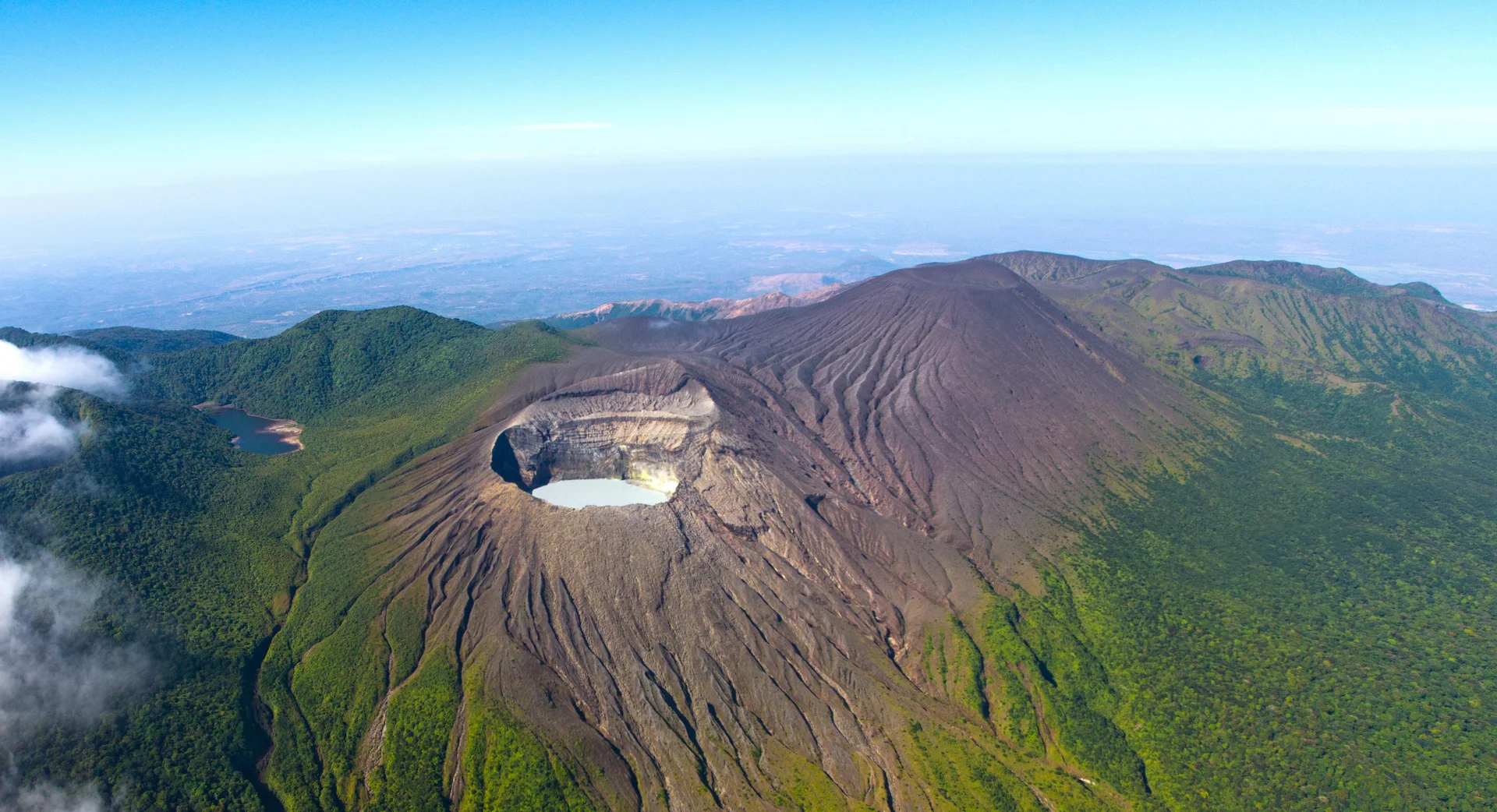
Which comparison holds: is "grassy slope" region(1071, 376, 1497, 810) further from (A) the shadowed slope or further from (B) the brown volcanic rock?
(A) the shadowed slope

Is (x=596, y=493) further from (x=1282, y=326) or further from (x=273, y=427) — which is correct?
(x=1282, y=326)

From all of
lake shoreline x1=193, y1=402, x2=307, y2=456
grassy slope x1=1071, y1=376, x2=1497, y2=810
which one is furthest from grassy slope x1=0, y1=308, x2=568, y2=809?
grassy slope x1=1071, y1=376, x2=1497, y2=810

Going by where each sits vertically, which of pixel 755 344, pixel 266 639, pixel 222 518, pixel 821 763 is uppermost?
pixel 755 344

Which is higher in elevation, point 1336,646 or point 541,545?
point 541,545

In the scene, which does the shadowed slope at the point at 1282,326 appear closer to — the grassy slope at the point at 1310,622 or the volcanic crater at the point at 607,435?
the grassy slope at the point at 1310,622

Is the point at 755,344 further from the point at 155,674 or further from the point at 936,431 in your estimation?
the point at 155,674

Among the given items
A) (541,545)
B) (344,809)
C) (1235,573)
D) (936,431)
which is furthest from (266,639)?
(1235,573)

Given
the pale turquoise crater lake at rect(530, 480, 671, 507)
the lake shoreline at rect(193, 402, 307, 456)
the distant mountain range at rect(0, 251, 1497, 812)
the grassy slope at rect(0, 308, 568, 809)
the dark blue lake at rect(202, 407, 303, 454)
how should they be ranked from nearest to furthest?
the grassy slope at rect(0, 308, 568, 809) < the distant mountain range at rect(0, 251, 1497, 812) < the pale turquoise crater lake at rect(530, 480, 671, 507) < the dark blue lake at rect(202, 407, 303, 454) < the lake shoreline at rect(193, 402, 307, 456)
